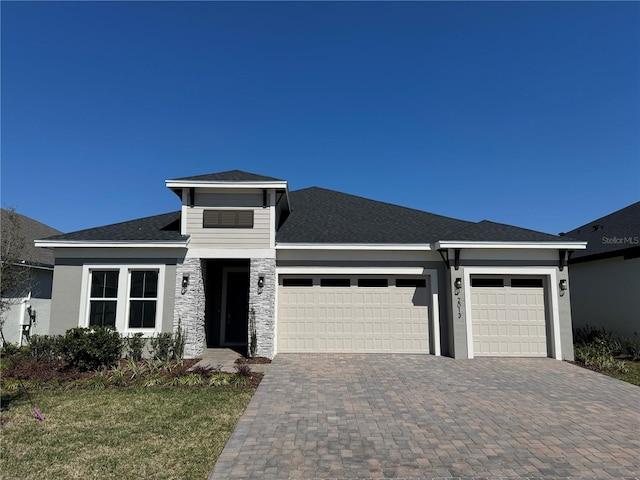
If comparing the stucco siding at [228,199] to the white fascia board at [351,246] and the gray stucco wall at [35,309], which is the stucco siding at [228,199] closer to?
the white fascia board at [351,246]

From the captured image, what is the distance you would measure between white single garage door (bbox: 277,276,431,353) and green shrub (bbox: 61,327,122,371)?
4.82 metres

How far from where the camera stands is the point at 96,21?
9.62 meters

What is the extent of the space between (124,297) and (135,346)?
1.60 m

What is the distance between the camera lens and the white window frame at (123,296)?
10789 mm

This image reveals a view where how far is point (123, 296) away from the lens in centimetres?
1098

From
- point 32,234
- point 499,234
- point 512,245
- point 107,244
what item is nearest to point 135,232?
point 107,244

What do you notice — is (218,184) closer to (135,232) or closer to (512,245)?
(135,232)

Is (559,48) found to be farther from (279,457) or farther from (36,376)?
(36,376)

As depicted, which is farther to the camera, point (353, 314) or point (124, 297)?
point (353, 314)

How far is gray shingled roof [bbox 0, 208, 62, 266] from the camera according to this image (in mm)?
14027

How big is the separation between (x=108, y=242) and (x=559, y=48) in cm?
1466

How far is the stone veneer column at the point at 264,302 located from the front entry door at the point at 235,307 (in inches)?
88.2

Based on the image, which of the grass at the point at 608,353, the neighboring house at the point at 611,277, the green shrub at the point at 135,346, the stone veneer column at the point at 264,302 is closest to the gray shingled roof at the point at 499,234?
the grass at the point at 608,353

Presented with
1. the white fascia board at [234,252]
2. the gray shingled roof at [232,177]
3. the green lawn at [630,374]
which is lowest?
the green lawn at [630,374]
